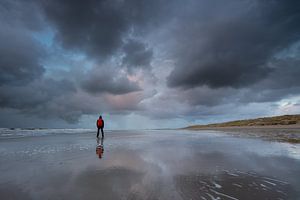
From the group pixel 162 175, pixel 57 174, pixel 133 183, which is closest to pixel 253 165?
pixel 162 175

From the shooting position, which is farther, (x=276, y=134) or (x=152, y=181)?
(x=276, y=134)

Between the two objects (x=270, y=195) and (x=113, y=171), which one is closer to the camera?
(x=270, y=195)

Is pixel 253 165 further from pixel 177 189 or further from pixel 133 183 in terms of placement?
pixel 133 183

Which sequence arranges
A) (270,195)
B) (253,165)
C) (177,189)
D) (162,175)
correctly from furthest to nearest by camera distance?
1. (253,165)
2. (162,175)
3. (177,189)
4. (270,195)

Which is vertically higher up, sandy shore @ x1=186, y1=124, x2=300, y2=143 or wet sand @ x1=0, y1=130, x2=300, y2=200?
sandy shore @ x1=186, y1=124, x2=300, y2=143

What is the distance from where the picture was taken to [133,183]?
4613 mm

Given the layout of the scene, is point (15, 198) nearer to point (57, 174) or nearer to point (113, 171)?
point (57, 174)

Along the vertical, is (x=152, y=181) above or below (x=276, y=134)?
below

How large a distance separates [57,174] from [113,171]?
1706mm

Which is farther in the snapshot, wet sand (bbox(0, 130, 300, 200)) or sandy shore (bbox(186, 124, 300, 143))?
sandy shore (bbox(186, 124, 300, 143))

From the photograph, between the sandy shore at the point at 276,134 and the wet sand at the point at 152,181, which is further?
the sandy shore at the point at 276,134

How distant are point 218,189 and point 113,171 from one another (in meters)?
3.19

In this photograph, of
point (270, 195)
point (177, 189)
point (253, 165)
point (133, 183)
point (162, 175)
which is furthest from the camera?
point (253, 165)

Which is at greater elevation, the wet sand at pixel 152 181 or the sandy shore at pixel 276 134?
the sandy shore at pixel 276 134
